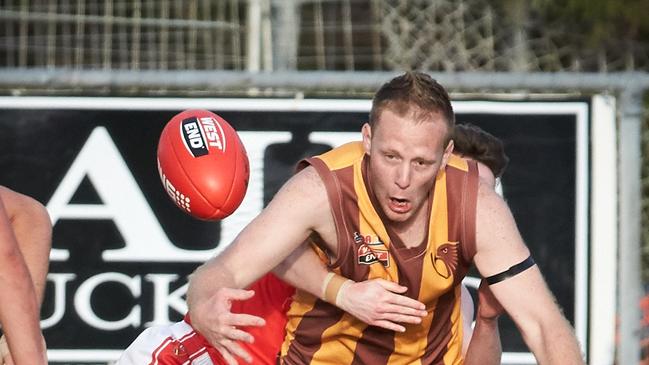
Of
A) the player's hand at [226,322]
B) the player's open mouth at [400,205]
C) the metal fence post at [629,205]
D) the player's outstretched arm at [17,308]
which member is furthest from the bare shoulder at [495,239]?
the metal fence post at [629,205]

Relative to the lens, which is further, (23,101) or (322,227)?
(23,101)

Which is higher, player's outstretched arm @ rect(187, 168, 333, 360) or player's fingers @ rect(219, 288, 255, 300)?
player's outstretched arm @ rect(187, 168, 333, 360)

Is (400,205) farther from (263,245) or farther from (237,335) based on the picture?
(237,335)

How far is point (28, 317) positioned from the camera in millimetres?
4176

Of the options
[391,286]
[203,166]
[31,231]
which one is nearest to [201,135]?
[203,166]

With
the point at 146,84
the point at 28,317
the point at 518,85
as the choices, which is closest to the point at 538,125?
the point at 518,85

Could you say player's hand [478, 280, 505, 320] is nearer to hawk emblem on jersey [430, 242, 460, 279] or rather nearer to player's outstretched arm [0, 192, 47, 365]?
hawk emblem on jersey [430, 242, 460, 279]

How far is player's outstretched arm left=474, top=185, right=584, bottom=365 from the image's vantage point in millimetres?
4801

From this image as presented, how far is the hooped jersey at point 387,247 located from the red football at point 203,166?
19.8 inches

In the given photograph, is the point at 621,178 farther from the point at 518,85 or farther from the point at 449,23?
the point at 449,23

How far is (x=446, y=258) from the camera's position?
16.4ft

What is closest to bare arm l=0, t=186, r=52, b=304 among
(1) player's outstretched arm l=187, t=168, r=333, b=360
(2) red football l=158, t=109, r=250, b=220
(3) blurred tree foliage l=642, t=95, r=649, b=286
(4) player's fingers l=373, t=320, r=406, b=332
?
(2) red football l=158, t=109, r=250, b=220

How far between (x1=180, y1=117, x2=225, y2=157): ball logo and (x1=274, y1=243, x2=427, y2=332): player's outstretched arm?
608mm

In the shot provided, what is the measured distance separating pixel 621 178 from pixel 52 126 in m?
2.78
